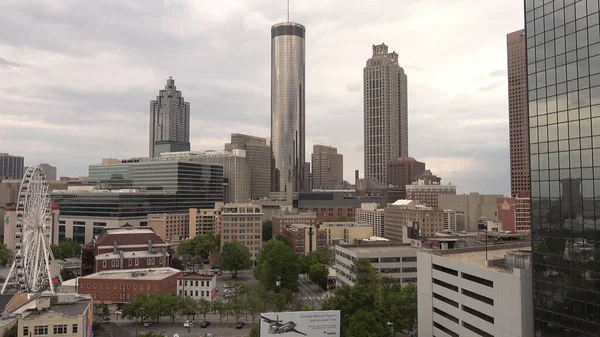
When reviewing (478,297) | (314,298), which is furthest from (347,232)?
(478,297)

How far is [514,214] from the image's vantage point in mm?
191250

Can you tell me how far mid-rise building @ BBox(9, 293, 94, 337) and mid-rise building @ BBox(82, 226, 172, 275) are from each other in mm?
53192

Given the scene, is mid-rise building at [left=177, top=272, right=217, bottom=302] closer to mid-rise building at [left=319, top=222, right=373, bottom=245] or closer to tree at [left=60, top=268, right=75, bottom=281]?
tree at [left=60, top=268, right=75, bottom=281]

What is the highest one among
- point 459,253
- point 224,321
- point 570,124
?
point 570,124

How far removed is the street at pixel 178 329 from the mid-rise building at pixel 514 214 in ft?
463

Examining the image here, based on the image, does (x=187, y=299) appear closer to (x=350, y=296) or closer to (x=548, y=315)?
(x=350, y=296)

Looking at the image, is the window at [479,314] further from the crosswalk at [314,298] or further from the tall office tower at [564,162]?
the crosswalk at [314,298]

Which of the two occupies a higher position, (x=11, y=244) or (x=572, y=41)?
(x=572, y=41)

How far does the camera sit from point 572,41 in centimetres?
4194

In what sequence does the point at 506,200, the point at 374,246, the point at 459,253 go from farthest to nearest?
1. the point at 506,200
2. the point at 374,246
3. the point at 459,253

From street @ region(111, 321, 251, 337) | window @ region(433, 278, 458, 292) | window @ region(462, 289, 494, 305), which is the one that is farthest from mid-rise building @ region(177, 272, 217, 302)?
window @ region(462, 289, 494, 305)

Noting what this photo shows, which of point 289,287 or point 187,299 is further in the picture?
point 289,287

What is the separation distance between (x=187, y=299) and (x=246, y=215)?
237 feet

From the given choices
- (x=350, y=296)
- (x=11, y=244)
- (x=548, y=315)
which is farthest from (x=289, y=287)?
(x=11, y=244)
